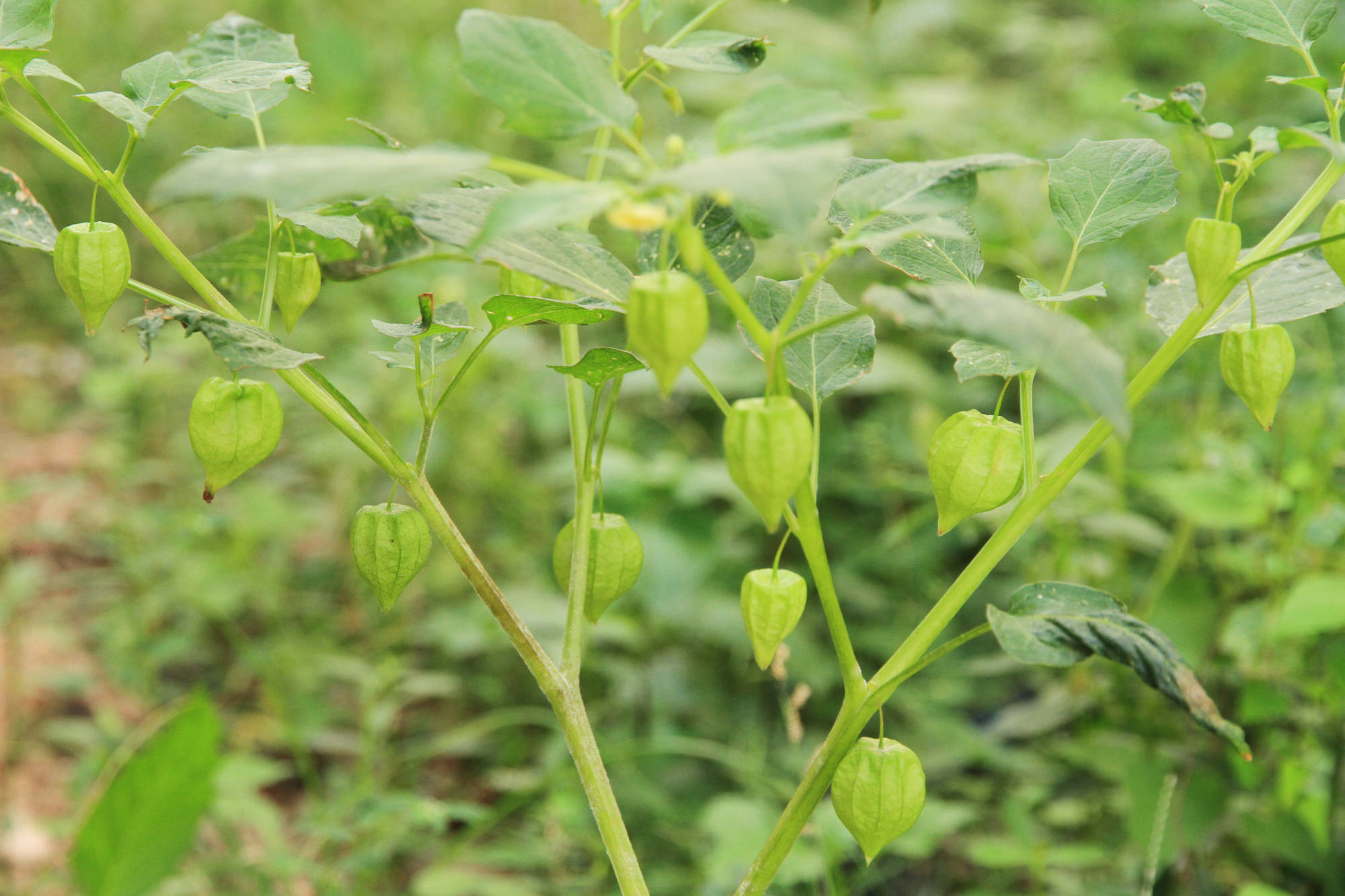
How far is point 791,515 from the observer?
0.41 m

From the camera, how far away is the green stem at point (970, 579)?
0.43 meters

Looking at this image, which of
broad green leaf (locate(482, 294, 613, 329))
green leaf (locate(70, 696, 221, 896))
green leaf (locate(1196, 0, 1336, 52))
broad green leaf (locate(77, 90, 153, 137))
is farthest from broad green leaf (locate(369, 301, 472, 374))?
green leaf (locate(70, 696, 221, 896))

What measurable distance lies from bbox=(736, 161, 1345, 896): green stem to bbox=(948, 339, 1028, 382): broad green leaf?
43mm

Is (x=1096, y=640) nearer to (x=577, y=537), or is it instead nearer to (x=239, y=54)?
(x=577, y=537)

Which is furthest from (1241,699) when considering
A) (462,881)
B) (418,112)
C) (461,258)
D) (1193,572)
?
(418,112)

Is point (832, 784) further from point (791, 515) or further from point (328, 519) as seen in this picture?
point (328, 519)

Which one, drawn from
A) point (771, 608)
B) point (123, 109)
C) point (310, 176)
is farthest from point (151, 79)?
point (771, 608)

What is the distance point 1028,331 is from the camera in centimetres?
30

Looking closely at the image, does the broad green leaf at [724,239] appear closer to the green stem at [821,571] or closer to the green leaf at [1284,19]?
the green stem at [821,571]

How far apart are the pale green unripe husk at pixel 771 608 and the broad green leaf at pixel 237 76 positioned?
31 centimetres

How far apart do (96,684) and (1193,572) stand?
→ 5.17ft

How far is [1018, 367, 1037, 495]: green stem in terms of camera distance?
0.44 m

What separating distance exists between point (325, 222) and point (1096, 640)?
375 millimetres

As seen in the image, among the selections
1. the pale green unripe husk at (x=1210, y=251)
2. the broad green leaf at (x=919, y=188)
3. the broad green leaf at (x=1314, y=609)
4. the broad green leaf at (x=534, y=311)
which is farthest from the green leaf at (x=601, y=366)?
the broad green leaf at (x=1314, y=609)
